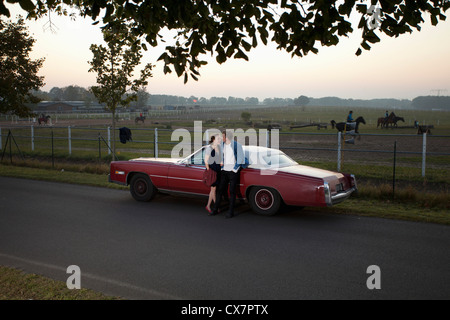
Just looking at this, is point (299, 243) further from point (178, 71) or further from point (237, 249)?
point (178, 71)

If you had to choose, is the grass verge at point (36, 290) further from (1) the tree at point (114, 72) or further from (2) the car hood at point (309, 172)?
(1) the tree at point (114, 72)

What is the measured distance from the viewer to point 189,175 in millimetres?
9195

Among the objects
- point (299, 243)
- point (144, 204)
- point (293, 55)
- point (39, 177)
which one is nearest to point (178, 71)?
point (293, 55)

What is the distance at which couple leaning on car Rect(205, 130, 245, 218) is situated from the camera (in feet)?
27.5

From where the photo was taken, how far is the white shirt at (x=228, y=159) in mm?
8352

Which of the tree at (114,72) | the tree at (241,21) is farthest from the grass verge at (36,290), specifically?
the tree at (114,72)

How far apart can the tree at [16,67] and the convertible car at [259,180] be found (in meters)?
10.3

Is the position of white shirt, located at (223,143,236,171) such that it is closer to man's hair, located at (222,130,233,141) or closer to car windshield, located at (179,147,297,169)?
man's hair, located at (222,130,233,141)

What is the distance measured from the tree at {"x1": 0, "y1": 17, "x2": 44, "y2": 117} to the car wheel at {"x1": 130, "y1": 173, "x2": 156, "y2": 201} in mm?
10401

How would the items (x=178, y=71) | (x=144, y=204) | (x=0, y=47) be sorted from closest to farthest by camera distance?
(x=178, y=71) → (x=144, y=204) → (x=0, y=47)

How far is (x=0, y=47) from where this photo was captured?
17734mm

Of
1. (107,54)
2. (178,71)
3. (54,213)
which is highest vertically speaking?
(107,54)

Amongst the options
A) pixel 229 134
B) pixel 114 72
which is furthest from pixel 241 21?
pixel 114 72
